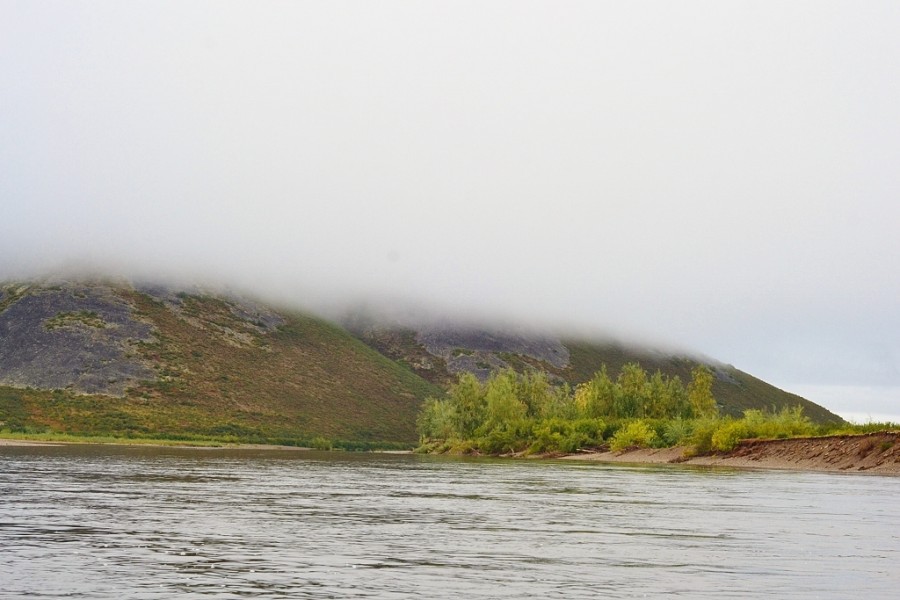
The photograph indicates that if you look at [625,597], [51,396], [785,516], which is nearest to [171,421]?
[51,396]

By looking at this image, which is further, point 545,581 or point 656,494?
point 656,494

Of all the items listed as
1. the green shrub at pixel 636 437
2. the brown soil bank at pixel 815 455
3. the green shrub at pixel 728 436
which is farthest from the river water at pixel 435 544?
the green shrub at pixel 636 437

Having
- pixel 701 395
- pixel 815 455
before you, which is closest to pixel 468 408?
pixel 701 395

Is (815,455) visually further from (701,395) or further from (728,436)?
(701,395)

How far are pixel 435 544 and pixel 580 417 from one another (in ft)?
375

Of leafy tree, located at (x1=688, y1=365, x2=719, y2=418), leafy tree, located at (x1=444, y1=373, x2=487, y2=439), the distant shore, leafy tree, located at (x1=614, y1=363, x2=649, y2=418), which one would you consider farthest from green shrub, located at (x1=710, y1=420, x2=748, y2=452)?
leafy tree, located at (x1=444, y1=373, x2=487, y2=439)

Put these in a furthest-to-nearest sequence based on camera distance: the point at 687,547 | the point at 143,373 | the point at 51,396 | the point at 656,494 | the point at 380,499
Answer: the point at 143,373 < the point at 51,396 < the point at 656,494 < the point at 380,499 < the point at 687,547

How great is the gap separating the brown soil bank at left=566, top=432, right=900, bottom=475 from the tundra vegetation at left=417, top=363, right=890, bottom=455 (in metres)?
4.65

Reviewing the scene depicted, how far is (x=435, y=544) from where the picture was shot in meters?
20.6

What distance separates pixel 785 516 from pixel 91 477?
30.9m

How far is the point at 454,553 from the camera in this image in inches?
752

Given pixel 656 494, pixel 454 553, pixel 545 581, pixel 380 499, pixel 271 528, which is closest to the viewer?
pixel 545 581

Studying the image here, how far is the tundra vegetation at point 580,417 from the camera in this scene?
4235 inches

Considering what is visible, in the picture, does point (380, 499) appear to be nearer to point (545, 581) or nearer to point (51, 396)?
point (545, 581)
